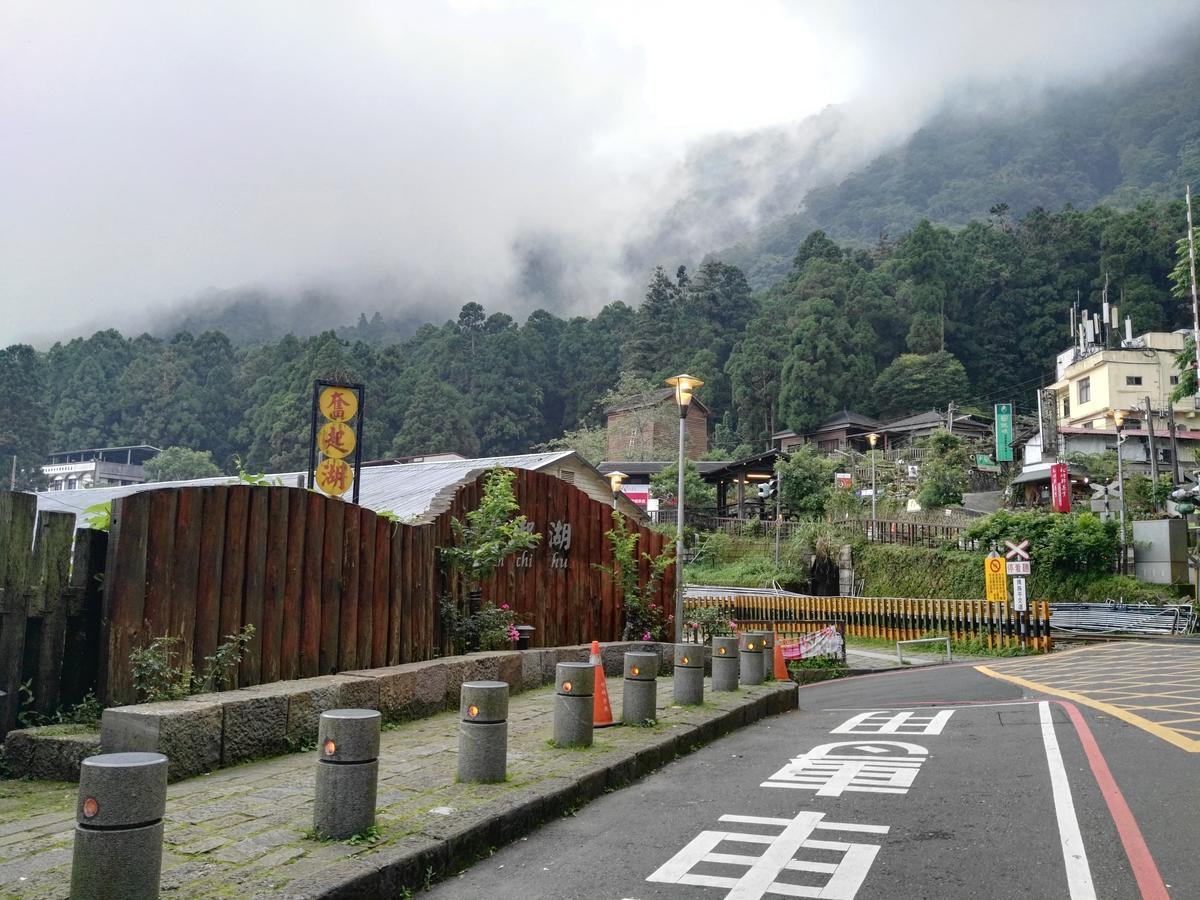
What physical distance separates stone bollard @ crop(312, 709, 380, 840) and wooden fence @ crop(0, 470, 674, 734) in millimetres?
2518

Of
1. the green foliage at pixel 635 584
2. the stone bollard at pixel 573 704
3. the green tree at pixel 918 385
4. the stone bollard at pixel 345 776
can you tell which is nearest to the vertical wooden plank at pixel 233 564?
the stone bollard at pixel 573 704

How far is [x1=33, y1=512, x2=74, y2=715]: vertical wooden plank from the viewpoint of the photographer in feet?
19.6

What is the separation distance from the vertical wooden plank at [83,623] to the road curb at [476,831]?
121 inches

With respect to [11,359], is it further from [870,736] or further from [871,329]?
[870,736]

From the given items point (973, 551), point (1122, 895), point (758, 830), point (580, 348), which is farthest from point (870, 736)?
point (580, 348)

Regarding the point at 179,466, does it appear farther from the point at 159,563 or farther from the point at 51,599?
the point at 51,599

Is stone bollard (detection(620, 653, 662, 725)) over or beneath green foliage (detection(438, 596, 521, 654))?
beneath

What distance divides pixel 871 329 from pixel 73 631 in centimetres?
6864

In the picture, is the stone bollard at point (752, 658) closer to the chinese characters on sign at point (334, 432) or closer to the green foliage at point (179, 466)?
the chinese characters on sign at point (334, 432)

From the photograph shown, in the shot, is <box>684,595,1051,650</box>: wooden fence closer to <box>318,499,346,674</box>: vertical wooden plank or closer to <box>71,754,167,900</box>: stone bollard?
<box>318,499,346,674</box>: vertical wooden plank

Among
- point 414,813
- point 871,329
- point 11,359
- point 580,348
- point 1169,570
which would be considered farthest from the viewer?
point 580,348

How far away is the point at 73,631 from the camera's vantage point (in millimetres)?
6223

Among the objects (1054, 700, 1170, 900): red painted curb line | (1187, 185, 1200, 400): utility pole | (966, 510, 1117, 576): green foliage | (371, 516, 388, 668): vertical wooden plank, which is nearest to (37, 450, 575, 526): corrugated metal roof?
(371, 516, 388, 668): vertical wooden plank

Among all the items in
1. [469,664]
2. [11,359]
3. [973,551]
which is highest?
[11,359]
